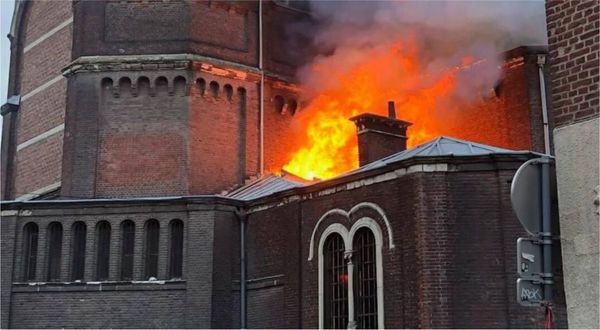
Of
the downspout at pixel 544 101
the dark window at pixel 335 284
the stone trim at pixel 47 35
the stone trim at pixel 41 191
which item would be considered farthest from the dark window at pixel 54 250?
the downspout at pixel 544 101

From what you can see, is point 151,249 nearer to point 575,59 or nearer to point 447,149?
point 447,149

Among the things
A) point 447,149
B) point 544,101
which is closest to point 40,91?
point 447,149

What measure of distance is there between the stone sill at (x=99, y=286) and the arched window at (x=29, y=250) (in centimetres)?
31

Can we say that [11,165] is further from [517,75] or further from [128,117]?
[517,75]

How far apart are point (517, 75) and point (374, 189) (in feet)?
30.0

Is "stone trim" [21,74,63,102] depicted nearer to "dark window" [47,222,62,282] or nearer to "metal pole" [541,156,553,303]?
"dark window" [47,222,62,282]

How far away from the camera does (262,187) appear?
24547mm

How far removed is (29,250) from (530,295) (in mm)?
19470

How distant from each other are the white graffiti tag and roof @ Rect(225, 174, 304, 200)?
1747 centimetres

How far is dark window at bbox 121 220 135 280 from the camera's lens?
72.9 feet

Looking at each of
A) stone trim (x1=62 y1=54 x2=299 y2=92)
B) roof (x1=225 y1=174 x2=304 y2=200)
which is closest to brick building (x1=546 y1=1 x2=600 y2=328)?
roof (x1=225 y1=174 x2=304 y2=200)

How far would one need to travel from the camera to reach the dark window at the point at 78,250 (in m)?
22.4

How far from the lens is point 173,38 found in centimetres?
2581

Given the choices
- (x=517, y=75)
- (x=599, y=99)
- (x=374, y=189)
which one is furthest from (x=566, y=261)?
(x=517, y=75)
